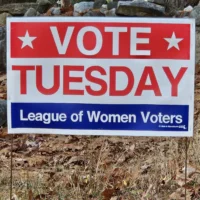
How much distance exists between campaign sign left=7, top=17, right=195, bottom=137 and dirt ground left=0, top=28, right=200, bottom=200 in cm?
98

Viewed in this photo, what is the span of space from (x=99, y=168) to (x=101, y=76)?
1430 mm

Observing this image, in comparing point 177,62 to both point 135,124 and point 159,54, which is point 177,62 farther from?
point 135,124

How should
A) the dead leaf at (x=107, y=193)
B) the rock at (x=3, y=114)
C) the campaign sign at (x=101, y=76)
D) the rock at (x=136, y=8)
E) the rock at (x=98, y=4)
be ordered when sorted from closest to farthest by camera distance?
1. the campaign sign at (x=101, y=76)
2. the dead leaf at (x=107, y=193)
3. the rock at (x=3, y=114)
4. the rock at (x=136, y=8)
5. the rock at (x=98, y=4)

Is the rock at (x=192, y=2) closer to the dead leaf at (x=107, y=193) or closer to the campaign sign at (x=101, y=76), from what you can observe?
the dead leaf at (x=107, y=193)

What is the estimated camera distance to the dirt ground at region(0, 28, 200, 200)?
4500mm

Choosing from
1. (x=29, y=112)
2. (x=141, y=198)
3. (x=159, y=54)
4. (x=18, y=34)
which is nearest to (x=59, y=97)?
(x=29, y=112)

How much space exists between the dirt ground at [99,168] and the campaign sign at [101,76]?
3.22ft

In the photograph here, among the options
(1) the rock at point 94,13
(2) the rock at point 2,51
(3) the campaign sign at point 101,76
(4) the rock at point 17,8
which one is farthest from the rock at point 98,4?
(3) the campaign sign at point 101,76

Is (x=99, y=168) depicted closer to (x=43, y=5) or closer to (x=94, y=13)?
(x=94, y=13)

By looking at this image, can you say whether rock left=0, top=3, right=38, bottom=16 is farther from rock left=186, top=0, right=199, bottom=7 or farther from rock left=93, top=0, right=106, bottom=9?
rock left=186, top=0, right=199, bottom=7

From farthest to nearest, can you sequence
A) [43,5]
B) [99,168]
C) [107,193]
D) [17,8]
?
[17,8], [43,5], [99,168], [107,193]

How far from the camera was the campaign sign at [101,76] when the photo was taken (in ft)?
12.0

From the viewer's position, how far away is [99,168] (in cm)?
489

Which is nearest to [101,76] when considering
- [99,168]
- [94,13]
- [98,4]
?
[99,168]
